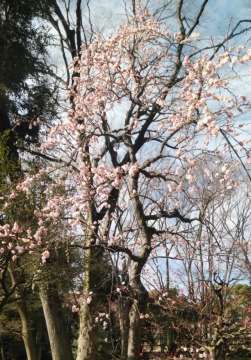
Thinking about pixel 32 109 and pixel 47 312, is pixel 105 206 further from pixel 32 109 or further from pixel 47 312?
pixel 32 109

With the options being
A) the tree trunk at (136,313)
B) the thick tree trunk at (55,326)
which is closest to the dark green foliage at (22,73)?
the thick tree trunk at (55,326)

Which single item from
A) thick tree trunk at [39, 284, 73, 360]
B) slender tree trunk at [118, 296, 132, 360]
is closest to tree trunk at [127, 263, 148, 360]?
slender tree trunk at [118, 296, 132, 360]

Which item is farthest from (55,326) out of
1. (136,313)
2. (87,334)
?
(136,313)

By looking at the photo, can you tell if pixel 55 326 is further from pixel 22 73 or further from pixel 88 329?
pixel 22 73

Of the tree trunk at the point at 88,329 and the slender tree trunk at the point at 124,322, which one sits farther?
the slender tree trunk at the point at 124,322

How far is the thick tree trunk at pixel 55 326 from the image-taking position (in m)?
7.78

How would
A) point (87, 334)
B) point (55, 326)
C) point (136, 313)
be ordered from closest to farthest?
point (136, 313)
point (87, 334)
point (55, 326)

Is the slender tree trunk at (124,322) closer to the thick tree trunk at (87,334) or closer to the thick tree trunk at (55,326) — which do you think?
the thick tree trunk at (55,326)

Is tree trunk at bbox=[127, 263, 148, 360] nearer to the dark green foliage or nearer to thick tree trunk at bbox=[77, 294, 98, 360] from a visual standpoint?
thick tree trunk at bbox=[77, 294, 98, 360]

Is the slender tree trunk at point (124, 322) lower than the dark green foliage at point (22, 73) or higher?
lower

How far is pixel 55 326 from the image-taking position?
8.05 metres

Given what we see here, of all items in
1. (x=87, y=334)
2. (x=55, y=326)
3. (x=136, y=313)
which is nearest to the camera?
(x=136, y=313)

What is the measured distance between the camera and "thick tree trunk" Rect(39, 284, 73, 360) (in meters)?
7.78

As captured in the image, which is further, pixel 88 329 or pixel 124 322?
pixel 124 322
